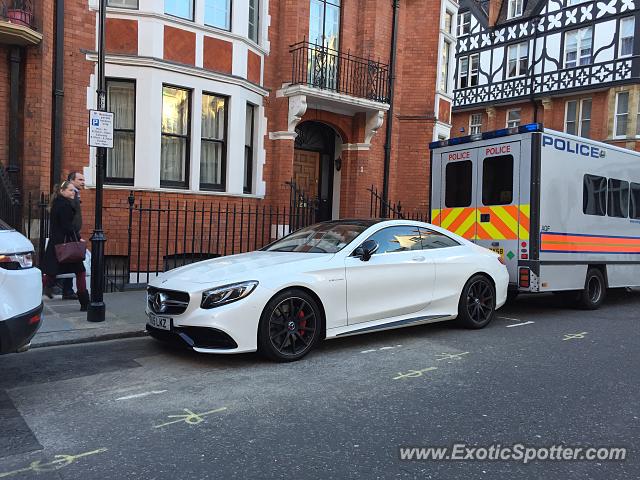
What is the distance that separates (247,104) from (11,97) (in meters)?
4.81

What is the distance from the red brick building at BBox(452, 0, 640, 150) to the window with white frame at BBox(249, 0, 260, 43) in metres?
21.3

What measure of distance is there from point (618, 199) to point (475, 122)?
1002 inches

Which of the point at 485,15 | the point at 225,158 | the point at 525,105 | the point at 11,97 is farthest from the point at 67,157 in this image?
the point at 485,15

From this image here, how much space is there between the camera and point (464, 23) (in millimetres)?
34594

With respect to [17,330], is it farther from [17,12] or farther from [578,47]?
[578,47]

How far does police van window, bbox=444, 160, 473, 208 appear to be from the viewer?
9.25 m

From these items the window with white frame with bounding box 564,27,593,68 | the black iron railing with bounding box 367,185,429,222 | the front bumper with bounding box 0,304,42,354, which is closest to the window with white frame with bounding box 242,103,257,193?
the black iron railing with bounding box 367,185,429,222

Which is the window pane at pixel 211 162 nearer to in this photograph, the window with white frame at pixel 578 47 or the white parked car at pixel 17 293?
the white parked car at pixel 17 293

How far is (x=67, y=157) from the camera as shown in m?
10.5

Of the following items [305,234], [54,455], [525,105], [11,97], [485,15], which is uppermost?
[485,15]

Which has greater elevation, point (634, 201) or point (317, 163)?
point (317, 163)

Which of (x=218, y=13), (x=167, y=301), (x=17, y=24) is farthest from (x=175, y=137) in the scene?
(x=167, y=301)

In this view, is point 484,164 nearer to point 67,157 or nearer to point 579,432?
point 579,432

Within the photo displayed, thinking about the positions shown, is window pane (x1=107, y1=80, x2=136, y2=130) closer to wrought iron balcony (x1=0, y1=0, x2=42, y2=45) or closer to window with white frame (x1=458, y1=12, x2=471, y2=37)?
wrought iron balcony (x1=0, y1=0, x2=42, y2=45)
